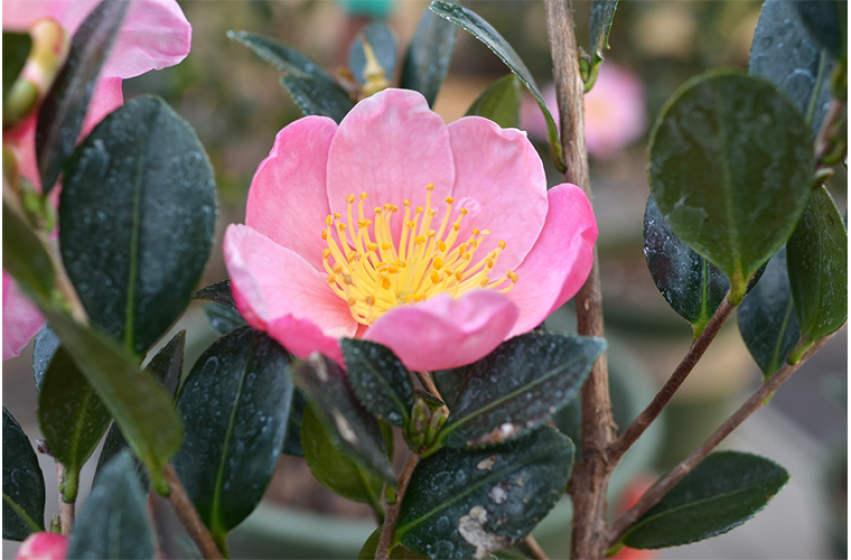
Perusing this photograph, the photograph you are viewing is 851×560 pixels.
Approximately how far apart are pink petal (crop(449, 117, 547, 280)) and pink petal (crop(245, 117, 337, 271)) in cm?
7

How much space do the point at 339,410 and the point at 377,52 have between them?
393mm

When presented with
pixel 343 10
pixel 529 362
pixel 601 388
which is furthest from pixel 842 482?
pixel 343 10

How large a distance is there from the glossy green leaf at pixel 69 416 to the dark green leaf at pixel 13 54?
0.11 metres

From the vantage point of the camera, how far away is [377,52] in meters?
0.58

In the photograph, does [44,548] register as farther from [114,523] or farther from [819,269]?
[819,269]

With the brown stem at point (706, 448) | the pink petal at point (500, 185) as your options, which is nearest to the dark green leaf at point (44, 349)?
the pink petal at point (500, 185)

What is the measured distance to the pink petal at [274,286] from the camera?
0.28m

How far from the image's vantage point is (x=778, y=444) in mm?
1549

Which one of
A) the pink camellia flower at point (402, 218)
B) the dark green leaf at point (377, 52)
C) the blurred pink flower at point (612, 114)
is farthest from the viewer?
the blurred pink flower at point (612, 114)

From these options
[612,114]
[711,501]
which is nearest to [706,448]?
[711,501]

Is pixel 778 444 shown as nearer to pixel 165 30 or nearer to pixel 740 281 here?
pixel 740 281

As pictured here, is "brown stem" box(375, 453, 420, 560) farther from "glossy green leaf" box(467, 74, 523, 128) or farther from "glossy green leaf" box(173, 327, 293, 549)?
"glossy green leaf" box(467, 74, 523, 128)

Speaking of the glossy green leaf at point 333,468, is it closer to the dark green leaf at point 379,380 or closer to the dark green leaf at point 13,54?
the dark green leaf at point 379,380

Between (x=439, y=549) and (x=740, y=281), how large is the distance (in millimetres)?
175
